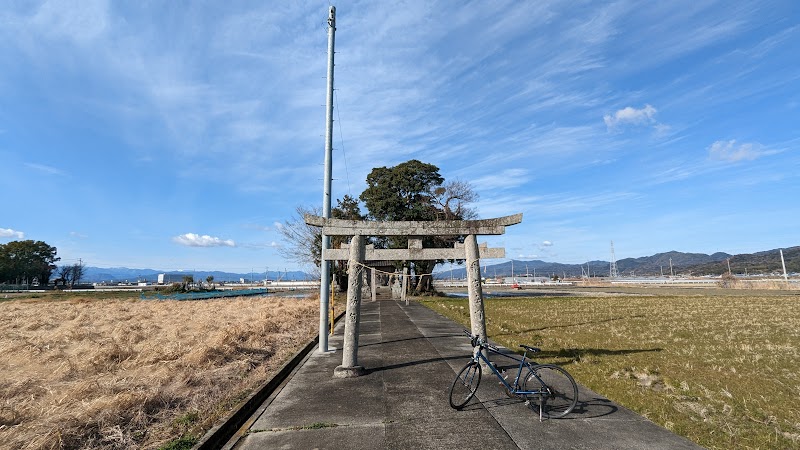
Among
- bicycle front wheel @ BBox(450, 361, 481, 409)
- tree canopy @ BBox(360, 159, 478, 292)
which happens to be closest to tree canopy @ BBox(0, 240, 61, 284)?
tree canopy @ BBox(360, 159, 478, 292)

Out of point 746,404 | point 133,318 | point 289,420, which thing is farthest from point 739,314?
point 133,318

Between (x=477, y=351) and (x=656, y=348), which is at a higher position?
(x=477, y=351)

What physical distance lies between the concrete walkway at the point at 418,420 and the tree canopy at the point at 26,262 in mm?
82912

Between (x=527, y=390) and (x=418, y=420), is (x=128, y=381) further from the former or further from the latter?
(x=527, y=390)

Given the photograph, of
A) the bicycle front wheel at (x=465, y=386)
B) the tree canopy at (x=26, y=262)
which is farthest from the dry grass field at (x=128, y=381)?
the tree canopy at (x=26, y=262)

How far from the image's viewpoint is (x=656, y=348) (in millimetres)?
10469

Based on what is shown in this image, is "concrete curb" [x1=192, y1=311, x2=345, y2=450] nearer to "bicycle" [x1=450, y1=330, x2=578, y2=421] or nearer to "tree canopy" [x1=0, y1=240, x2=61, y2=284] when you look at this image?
"bicycle" [x1=450, y1=330, x2=578, y2=421]

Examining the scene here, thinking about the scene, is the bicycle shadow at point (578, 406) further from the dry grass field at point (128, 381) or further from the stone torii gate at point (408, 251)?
the dry grass field at point (128, 381)

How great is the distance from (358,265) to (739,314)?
19.4m

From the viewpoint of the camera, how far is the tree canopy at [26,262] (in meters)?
63.5

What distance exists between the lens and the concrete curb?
4.66m

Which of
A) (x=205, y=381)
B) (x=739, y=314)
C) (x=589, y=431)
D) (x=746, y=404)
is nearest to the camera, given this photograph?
(x=589, y=431)

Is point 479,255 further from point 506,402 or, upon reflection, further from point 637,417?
point 637,417

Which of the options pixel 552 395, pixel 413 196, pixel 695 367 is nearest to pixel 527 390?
pixel 552 395
